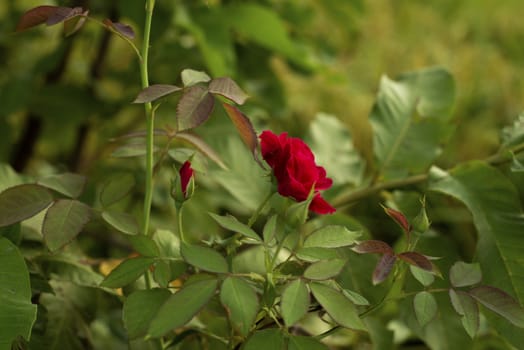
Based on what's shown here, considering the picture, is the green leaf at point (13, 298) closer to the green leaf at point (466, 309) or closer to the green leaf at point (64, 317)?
the green leaf at point (64, 317)

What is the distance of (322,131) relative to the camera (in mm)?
828

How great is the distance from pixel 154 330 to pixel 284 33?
665mm

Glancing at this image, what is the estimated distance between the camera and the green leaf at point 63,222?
0.48m

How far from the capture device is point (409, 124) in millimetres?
754

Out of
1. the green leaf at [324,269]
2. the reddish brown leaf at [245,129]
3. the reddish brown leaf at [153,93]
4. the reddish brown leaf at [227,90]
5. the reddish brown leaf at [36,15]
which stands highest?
the reddish brown leaf at [36,15]

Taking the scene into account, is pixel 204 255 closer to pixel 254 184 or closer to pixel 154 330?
pixel 154 330

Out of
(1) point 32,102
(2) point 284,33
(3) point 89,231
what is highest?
(2) point 284,33

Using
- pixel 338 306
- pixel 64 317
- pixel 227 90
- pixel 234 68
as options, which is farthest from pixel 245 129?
pixel 234 68

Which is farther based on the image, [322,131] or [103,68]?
[103,68]

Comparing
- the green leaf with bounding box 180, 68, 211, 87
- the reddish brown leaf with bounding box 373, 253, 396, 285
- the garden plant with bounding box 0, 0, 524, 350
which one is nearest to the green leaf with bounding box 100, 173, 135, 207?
the garden plant with bounding box 0, 0, 524, 350

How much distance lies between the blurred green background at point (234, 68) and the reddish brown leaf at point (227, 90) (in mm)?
178

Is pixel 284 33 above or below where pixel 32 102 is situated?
above

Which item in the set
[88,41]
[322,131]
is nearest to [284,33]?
[322,131]

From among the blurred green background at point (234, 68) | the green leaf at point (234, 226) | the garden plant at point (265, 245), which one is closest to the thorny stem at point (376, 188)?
the garden plant at point (265, 245)
